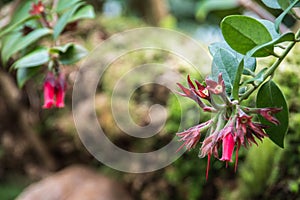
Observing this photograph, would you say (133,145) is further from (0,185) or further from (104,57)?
(0,185)

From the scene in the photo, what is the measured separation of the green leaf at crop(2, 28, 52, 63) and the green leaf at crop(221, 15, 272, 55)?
0.35 metres

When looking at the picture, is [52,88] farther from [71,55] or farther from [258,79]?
[258,79]

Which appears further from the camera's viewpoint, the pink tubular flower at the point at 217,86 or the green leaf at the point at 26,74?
the green leaf at the point at 26,74

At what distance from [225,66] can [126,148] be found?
66cm

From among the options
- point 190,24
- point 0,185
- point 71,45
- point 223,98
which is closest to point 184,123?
point 71,45

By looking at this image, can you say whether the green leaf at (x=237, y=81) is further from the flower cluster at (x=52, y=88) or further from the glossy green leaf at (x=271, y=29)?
the flower cluster at (x=52, y=88)

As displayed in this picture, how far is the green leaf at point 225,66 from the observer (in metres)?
0.39

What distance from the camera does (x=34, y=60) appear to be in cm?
60

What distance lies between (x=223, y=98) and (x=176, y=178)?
1.93 ft

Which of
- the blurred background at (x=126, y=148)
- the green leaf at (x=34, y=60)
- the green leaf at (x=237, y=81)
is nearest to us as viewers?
the green leaf at (x=237, y=81)

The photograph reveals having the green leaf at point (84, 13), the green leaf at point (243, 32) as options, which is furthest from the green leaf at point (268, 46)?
the green leaf at point (84, 13)

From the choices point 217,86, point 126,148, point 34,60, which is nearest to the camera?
point 217,86

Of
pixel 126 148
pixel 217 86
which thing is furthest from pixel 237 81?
pixel 126 148

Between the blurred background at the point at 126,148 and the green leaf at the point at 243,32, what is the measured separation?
42 centimetres
